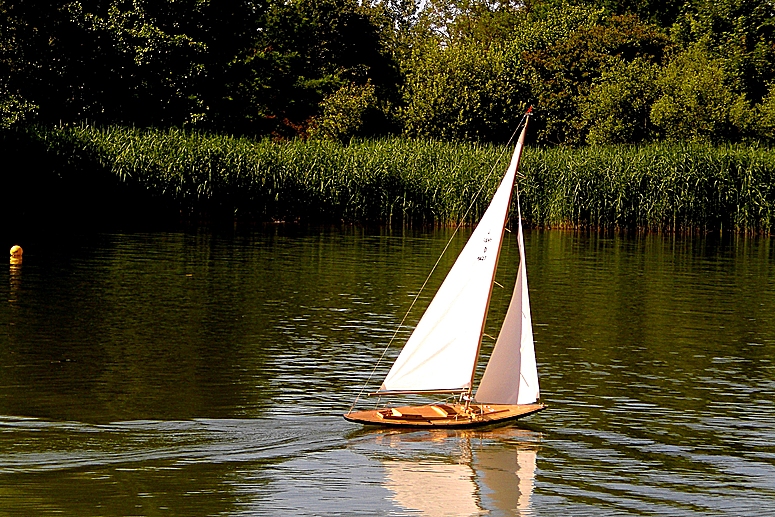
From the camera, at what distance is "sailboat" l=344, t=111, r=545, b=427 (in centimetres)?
1515

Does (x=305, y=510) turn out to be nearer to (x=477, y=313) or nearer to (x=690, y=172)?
(x=477, y=313)

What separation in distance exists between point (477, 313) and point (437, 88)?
5013cm

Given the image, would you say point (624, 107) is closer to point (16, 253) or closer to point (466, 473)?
point (16, 253)

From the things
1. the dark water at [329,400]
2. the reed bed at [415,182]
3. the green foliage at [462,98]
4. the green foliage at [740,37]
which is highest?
the green foliage at [740,37]

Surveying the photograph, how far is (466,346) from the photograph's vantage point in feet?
50.7

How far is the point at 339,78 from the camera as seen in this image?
240 ft

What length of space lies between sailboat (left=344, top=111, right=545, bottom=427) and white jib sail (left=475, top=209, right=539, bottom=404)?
0.01 m

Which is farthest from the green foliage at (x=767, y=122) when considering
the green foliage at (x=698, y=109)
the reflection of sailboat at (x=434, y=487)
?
the reflection of sailboat at (x=434, y=487)

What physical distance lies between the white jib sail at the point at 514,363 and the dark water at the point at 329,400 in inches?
19.3

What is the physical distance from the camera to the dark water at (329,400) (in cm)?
1292

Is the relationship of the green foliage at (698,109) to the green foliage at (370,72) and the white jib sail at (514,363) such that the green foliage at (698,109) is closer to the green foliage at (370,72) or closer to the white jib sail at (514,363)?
the green foliage at (370,72)

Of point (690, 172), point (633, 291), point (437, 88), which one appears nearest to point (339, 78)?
point (437, 88)

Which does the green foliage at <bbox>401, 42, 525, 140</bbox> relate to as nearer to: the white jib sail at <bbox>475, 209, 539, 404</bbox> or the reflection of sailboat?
the white jib sail at <bbox>475, 209, 539, 404</bbox>

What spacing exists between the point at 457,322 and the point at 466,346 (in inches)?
13.5
